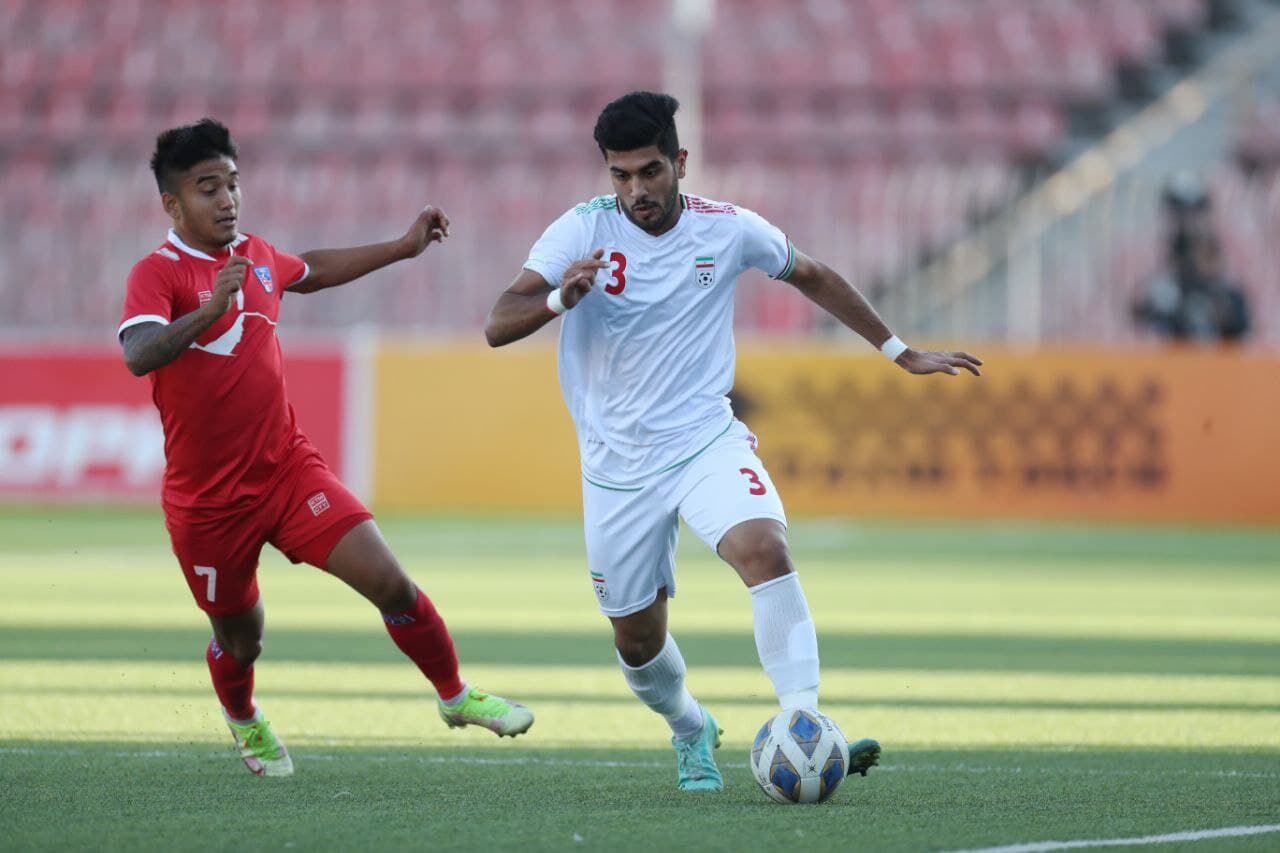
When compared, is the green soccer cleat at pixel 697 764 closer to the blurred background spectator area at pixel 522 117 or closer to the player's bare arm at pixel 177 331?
the player's bare arm at pixel 177 331

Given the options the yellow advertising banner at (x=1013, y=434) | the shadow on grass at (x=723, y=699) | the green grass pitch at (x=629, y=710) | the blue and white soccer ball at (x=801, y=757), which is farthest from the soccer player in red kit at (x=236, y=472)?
the yellow advertising banner at (x=1013, y=434)

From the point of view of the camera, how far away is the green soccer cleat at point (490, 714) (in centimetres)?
668

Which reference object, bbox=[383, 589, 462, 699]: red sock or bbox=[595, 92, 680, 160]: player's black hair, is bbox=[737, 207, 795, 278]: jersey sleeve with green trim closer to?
bbox=[595, 92, 680, 160]: player's black hair

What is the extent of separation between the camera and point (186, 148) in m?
6.51

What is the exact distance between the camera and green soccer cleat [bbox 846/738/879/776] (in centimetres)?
583

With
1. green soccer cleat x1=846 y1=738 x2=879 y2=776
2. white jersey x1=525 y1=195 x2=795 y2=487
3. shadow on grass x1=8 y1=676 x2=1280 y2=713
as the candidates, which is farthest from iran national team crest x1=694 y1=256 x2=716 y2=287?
shadow on grass x1=8 y1=676 x2=1280 y2=713

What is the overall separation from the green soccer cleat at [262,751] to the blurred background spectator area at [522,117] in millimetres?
15914

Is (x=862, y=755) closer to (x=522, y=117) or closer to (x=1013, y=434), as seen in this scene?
(x=1013, y=434)

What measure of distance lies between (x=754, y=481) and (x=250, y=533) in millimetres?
1654

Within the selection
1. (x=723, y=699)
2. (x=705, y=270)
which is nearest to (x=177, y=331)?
(x=705, y=270)

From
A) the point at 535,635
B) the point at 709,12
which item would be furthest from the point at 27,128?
the point at 535,635

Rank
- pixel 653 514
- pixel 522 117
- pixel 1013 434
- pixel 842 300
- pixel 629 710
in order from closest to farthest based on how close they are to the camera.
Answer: pixel 653 514 < pixel 842 300 < pixel 629 710 < pixel 1013 434 < pixel 522 117

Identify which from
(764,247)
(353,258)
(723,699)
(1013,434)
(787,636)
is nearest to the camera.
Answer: (787,636)

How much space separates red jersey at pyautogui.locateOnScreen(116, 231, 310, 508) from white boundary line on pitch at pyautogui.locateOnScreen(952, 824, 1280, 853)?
2.72 m
